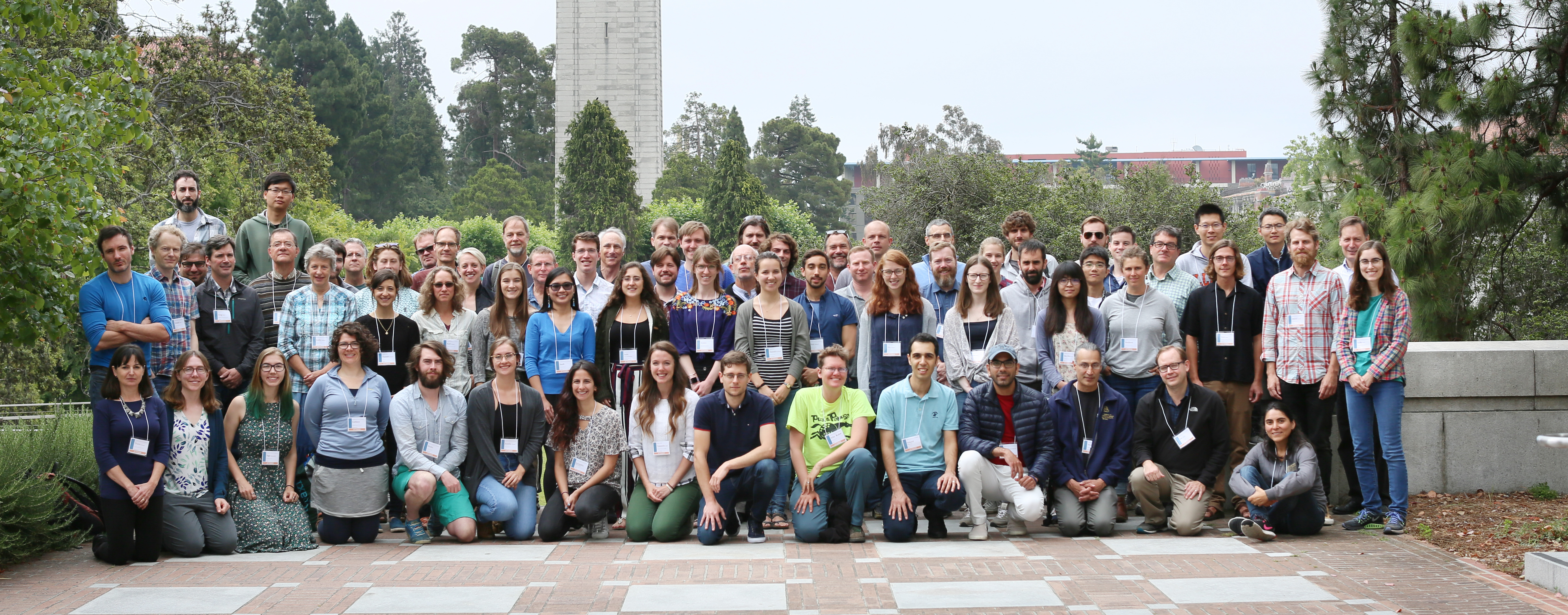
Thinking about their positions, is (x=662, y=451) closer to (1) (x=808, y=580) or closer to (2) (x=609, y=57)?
(1) (x=808, y=580)

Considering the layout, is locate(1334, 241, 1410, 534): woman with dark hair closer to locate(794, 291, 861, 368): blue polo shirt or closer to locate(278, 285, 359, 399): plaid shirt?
locate(794, 291, 861, 368): blue polo shirt

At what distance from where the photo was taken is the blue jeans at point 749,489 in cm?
693

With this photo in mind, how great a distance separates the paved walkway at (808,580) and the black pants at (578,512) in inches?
5.0

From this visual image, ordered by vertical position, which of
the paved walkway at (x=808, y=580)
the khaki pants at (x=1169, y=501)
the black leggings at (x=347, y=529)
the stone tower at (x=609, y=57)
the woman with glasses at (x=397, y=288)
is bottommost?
the paved walkway at (x=808, y=580)

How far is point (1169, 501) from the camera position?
7164 millimetres

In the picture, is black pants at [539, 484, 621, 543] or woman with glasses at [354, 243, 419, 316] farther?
woman with glasses at [354, 243, 419, 316]

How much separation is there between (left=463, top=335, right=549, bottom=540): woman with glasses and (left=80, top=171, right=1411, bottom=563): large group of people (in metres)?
0.02

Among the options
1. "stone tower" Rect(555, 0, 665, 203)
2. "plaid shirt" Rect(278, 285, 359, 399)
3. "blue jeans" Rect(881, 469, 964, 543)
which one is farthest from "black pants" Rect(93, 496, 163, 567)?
"stone tower" Rect(555, 0, 665, 203)

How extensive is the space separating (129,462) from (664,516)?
2904 millimetres

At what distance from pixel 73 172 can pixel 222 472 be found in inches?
72.2

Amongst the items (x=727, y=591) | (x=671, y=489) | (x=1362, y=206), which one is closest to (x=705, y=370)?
(x=671, y=489)

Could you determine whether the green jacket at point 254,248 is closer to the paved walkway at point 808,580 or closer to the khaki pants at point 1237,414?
the paved walkway at point 808,580

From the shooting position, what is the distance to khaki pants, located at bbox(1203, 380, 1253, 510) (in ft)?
24.9

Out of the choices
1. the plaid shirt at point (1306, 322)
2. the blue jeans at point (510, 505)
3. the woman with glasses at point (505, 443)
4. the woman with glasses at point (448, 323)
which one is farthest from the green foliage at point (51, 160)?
the plaid shirt at point (1306, 322)
